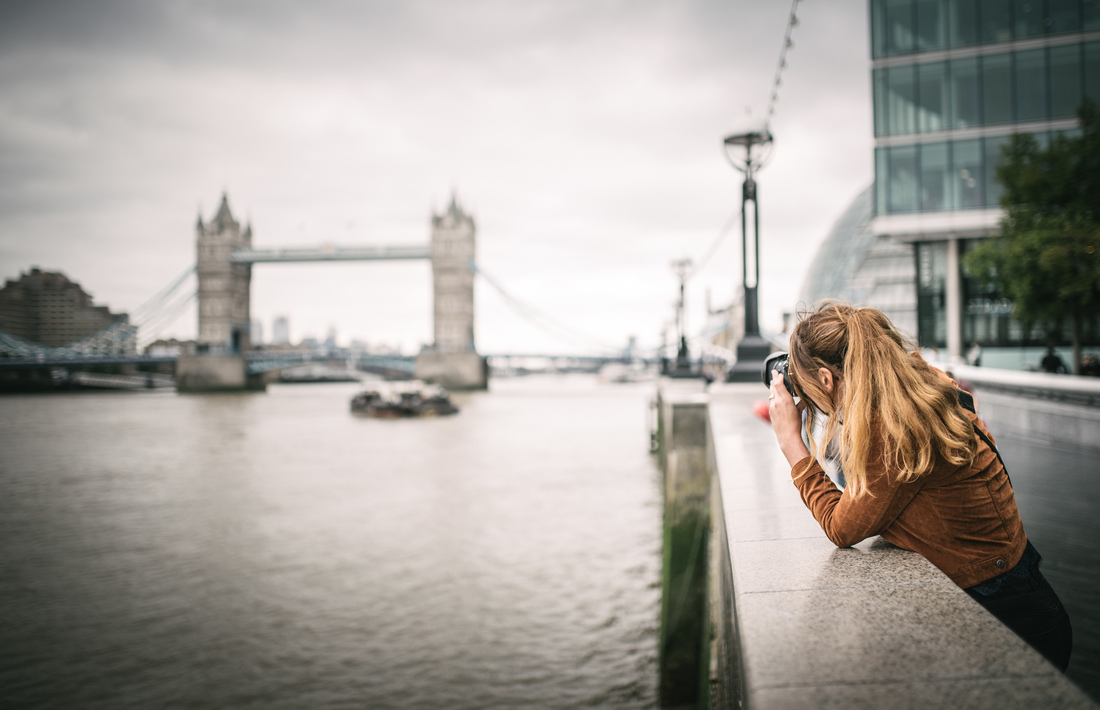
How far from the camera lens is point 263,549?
38.1 ft

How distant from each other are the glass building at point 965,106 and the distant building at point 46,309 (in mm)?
39049

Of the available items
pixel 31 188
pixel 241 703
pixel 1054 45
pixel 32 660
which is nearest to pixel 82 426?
pixel 31 188

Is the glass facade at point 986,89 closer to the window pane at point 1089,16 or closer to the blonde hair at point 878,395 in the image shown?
the window pane at point 1089,16

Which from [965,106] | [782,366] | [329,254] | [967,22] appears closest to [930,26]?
[967,22]

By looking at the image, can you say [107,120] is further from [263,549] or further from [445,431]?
[263,549]

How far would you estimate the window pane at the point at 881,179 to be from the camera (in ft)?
66.6

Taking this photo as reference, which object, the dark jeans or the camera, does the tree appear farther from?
the dark jeans

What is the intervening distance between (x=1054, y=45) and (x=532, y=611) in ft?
64.7

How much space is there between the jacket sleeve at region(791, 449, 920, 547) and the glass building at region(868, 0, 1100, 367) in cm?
1965

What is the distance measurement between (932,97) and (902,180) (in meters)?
2.32

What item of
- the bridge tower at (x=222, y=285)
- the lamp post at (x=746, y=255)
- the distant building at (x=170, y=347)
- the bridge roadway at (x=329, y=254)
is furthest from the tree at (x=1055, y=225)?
the bridge roadway at (x=329, y=254)

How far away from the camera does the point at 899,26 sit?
64.7ft

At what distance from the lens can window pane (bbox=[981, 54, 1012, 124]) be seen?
18.8 metres

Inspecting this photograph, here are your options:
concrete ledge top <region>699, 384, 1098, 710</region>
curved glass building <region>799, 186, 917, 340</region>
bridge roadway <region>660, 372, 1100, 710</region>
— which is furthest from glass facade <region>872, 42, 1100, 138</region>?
concrete ledge top <region>699, 384, 1098, 710</region>
